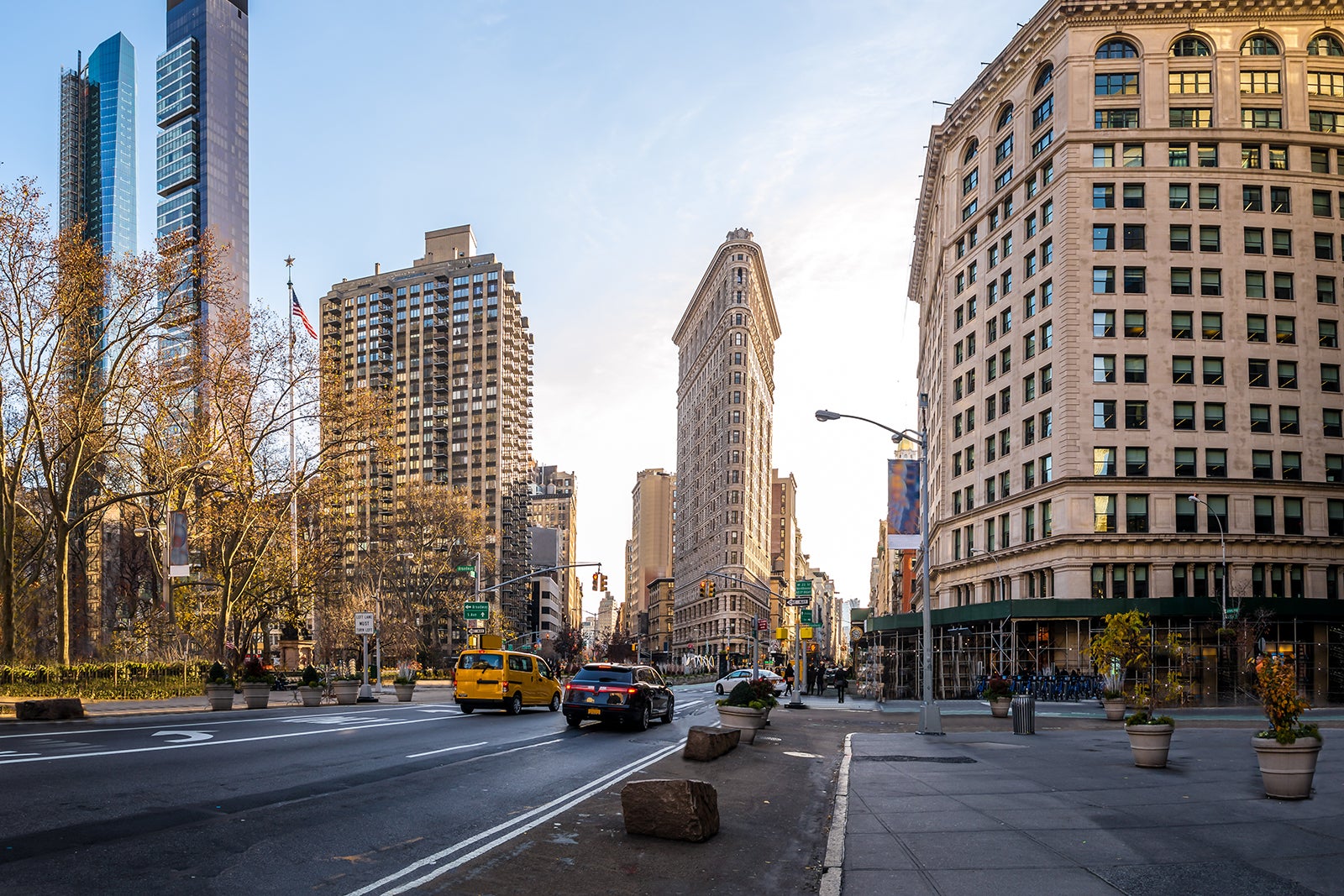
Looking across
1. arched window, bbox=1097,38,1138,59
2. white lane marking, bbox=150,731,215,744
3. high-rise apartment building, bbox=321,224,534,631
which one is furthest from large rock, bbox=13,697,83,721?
high-rise apartment building, bbox=321,224,534,631

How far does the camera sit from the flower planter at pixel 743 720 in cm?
2330

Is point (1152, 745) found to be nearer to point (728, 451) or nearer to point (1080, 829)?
point (1080, 829)

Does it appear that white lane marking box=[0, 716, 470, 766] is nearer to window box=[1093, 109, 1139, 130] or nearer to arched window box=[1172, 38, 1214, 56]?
window box=[1093, 109, 1139, 130]

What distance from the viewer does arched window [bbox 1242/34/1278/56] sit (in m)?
59.1

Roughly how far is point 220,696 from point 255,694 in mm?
2010

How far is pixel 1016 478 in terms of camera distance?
61.6 m

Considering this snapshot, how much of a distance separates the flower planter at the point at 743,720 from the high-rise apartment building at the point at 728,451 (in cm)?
10436

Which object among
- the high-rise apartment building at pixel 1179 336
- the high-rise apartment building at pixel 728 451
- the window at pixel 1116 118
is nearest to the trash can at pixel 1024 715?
the high-rise apartment building at pixel 1179 336

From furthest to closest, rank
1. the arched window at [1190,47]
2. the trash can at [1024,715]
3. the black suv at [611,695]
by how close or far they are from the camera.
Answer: the arched window at [1190,47], the trash can at [1024,715], the black suv at [611,695]

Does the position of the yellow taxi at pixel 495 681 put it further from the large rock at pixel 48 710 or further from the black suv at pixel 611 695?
the large rock at pixel 48 710

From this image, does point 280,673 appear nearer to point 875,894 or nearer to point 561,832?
point 561,832

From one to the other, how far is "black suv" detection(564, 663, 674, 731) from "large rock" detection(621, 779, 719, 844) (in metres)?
15.9

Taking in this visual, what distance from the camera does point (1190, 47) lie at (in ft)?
195

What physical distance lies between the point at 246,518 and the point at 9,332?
11.0m
